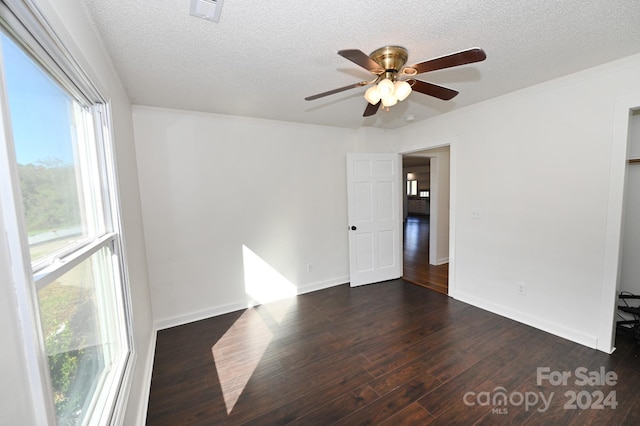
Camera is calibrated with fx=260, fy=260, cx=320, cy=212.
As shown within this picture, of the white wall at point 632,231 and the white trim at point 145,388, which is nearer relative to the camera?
the white trim at point 145,388

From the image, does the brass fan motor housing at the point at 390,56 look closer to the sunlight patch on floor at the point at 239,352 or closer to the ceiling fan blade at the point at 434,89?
the ceiling fan blade at the point at 434,89

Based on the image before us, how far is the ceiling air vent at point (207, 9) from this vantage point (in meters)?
1.33

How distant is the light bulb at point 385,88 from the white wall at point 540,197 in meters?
1.96

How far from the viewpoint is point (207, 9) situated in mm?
1390

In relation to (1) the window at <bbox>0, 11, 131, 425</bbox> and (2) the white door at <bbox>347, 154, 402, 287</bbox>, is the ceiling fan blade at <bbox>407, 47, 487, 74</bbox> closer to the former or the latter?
(1) the window at <bbox>0, 11, 131, 425</bbox>

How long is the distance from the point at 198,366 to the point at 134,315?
781 millimetres

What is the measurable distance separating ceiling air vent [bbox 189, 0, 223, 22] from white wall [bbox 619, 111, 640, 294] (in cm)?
368

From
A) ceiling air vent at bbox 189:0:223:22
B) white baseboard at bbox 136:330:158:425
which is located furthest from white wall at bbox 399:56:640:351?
white baseboard at bbox 136:330:158:425

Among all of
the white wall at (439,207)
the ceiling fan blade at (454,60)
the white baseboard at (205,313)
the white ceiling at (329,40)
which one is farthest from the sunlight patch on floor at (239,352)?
the white wall at (439,207)

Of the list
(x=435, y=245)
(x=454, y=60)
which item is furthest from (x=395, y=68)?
(x=435, y=245)

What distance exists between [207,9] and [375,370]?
2677 mm

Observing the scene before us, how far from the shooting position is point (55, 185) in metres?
1.04

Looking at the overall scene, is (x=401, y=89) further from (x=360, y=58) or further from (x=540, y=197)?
(x=540, y=197)

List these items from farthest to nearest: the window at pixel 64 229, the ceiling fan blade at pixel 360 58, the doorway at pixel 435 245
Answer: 1. the doorway at pixel 435 245
2. the ceiling fan blade at pixel 360 58
3. the window at pixel 64 229
